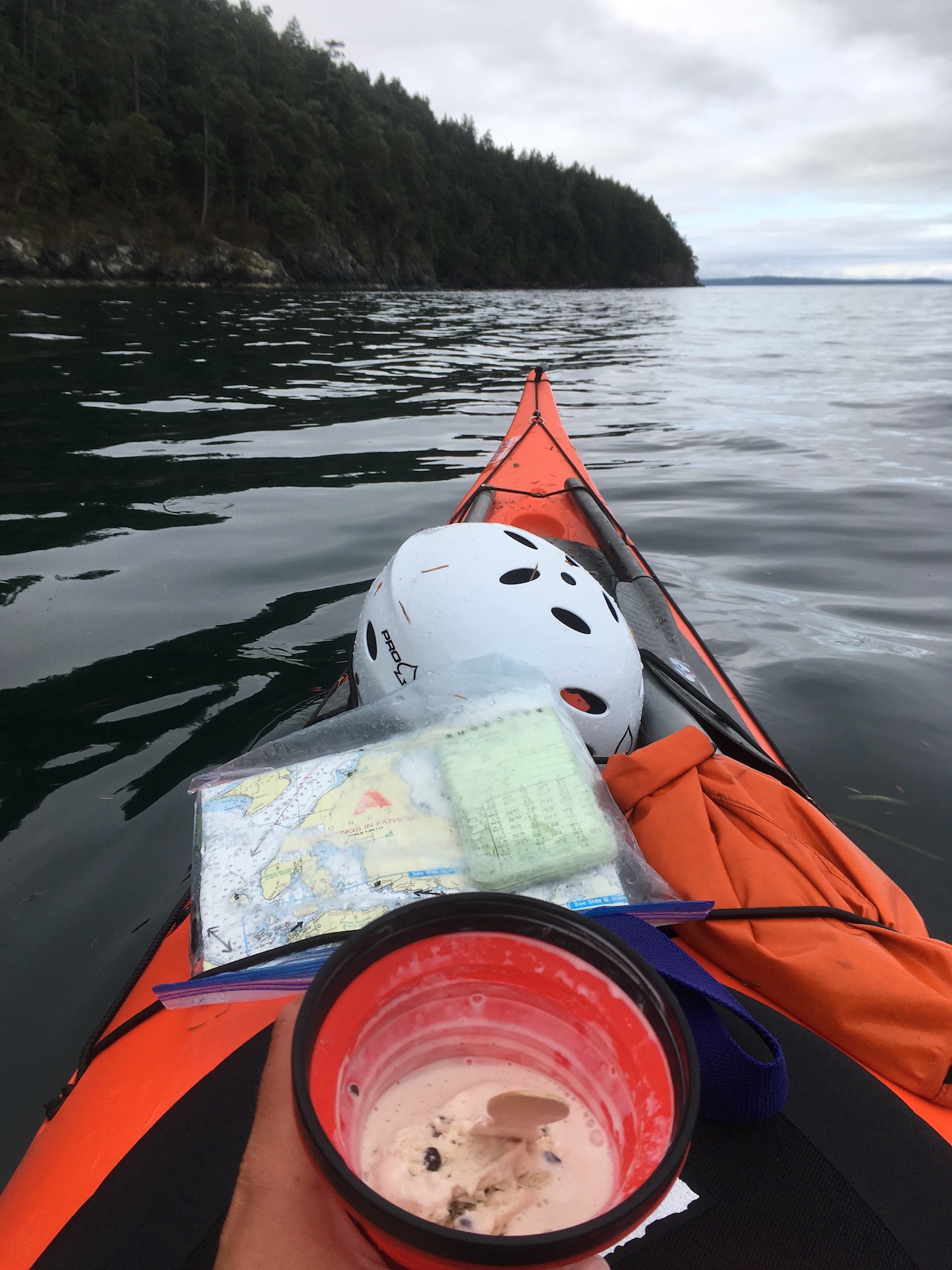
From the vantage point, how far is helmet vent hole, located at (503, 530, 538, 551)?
2.37 metres

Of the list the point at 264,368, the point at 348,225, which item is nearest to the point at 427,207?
the point at 348,225

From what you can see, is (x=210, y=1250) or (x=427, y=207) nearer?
(x=210, y=1250)

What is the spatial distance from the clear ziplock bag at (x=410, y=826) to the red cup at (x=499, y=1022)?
1.56 ft

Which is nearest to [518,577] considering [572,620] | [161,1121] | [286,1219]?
[572,620]

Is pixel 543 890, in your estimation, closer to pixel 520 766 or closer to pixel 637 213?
pixel 520 766

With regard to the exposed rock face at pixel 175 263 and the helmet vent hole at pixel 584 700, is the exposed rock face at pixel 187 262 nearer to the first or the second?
the exposed rock face at pixel 175 263

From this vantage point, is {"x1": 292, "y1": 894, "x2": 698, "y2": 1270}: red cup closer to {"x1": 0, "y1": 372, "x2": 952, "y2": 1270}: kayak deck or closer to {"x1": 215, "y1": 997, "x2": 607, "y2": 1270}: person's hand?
{"x1": 215, "y1": 997, "x2": 607, "y2": 1270}: person's hand

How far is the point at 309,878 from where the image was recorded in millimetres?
1418

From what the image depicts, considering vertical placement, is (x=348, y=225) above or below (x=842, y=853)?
above

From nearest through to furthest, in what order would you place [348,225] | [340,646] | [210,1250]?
[210,1250]
[340,646]
[348,225]

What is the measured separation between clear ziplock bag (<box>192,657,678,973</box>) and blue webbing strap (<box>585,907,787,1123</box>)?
10.5 inches

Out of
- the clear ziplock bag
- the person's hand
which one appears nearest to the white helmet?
the clear ziplock bag

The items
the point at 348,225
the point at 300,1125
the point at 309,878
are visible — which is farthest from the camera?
the point at 348,225

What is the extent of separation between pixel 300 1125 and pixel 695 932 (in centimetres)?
102
